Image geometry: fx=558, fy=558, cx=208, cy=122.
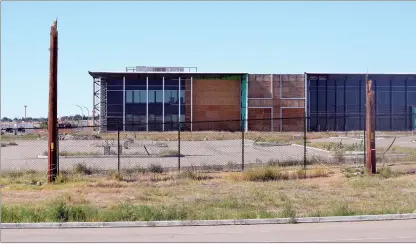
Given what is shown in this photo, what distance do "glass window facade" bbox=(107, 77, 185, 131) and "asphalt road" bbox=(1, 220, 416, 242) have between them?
6452 centimetres

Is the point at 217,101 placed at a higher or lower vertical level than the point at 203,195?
higher

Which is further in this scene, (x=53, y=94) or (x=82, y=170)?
(x=82, y=170)

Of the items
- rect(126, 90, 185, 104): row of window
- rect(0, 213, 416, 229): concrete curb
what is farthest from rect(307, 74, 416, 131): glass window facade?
rect(0, 213, 416, 229): concrete curb

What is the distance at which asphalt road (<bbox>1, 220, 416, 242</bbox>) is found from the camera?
9.55m

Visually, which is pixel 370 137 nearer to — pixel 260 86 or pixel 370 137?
pixel 370 137

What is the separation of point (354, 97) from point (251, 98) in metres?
14.2

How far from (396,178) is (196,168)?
7842 millimetres

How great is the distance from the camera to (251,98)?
76.2 metres

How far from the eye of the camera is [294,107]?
76.5m

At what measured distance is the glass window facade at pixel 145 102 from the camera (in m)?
75.1

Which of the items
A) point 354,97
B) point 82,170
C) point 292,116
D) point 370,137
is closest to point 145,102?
point 292,116

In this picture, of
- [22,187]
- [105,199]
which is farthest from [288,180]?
[22,187]

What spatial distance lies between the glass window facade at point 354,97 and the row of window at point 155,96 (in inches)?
712

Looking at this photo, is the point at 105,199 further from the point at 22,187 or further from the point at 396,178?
the point at 396,178
